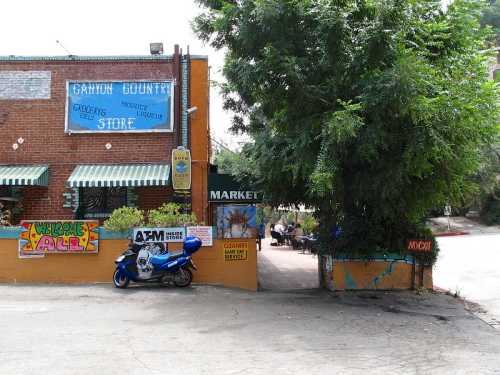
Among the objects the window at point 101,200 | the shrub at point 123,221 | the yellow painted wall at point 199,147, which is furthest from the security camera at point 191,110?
the shrub at point 123,221

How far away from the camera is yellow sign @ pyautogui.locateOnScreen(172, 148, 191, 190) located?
14.5 meters

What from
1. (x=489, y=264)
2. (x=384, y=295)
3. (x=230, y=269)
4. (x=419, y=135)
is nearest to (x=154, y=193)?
(x=230, y=269)

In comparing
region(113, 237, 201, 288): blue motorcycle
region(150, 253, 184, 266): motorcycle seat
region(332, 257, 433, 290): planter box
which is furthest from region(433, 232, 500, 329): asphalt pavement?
region(150, 253, 184, 266): motorcycle seat

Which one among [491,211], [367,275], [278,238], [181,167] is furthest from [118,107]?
[491,211]

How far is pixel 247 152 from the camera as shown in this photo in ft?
40.3

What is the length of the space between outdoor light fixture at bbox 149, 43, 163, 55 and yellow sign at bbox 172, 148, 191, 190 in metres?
3.24

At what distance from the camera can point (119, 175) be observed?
14.2 m

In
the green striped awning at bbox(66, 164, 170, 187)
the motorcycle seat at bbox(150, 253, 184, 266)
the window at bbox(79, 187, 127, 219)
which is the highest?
the green striped awning at bbox(66, 164, 170, 187)

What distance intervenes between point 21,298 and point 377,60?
844 cm

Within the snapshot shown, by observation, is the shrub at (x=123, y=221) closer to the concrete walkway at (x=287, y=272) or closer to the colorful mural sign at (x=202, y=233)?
the colorful mural sign at (x=202, y=233)

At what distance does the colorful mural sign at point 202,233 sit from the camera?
12.8 m

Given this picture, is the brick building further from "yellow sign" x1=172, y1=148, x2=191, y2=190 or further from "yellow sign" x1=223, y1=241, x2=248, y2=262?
"yellow sign" x1=223, y1=241, x2=248, y2=262

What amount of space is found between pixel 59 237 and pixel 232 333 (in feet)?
20.8

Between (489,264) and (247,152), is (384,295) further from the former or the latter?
(489,264)
